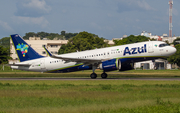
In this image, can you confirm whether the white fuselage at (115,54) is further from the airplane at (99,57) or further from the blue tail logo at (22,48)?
the blue tail logo at (22,48)

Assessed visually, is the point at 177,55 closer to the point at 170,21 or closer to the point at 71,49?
the point at 71,49

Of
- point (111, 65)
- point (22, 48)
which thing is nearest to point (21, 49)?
point (22, 48)

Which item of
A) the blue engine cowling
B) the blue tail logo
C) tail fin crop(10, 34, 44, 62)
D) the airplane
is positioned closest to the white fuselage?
the airplane

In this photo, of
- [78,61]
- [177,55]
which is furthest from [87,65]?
[177,55]

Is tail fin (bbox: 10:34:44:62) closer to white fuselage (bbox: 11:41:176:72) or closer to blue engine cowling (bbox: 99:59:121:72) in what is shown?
white fuselage (bbox: 11:41:176:72)

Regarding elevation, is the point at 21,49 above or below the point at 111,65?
above

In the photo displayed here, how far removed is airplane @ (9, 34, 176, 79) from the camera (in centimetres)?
3950

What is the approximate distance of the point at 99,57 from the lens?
42.1m

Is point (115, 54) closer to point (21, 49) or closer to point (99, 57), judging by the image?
point (99, 57)

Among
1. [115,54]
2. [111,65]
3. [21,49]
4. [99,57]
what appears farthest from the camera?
[21,49]

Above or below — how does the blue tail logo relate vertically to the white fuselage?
above

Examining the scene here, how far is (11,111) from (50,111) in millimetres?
2158

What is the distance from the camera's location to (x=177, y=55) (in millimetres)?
102000

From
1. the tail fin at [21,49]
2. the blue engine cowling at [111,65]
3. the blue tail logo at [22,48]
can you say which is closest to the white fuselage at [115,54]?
the tail fin at [21,49]
